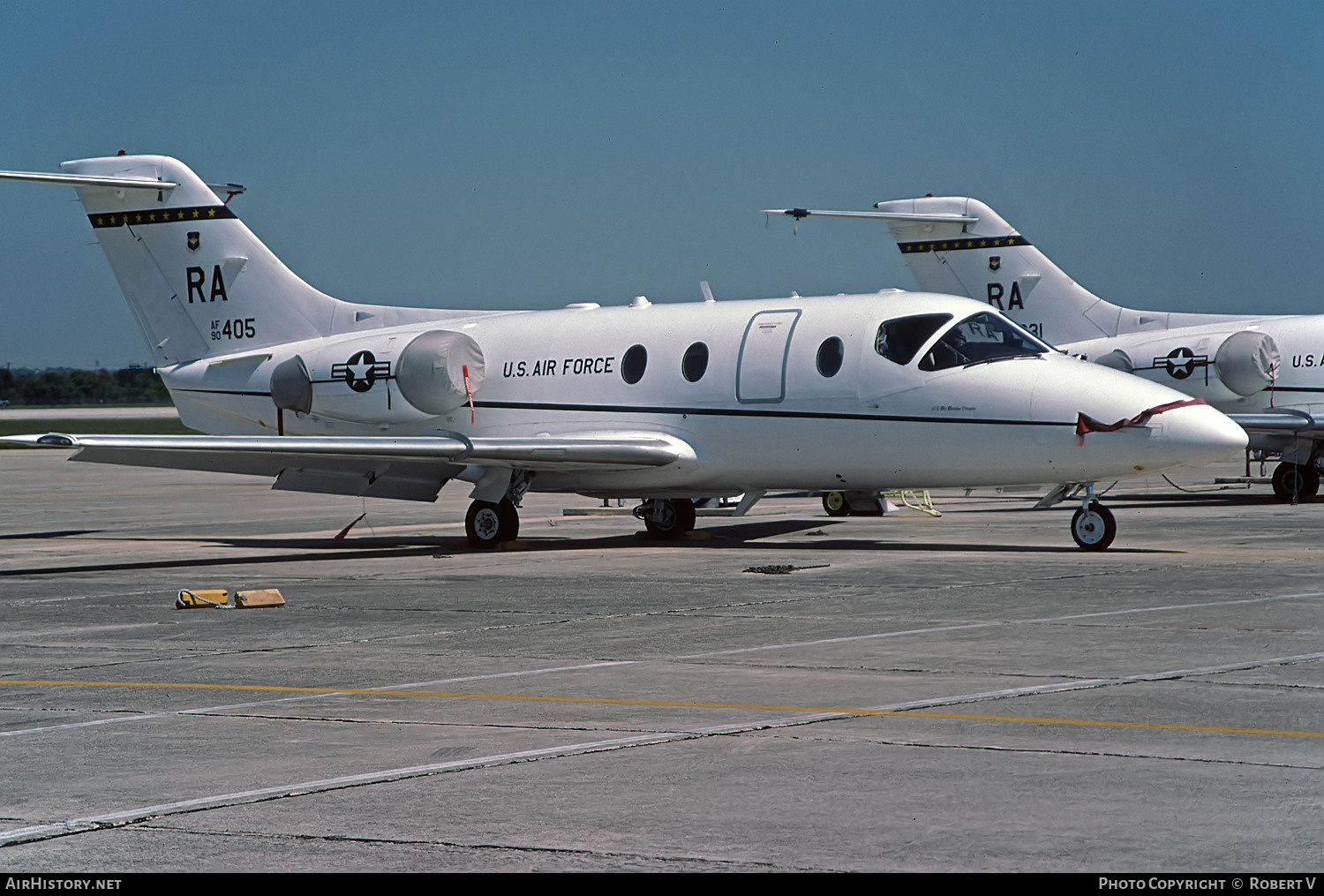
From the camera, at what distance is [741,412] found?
1886cm

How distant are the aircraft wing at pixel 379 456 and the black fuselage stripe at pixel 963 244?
13045mm

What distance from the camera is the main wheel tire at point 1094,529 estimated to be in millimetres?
17344

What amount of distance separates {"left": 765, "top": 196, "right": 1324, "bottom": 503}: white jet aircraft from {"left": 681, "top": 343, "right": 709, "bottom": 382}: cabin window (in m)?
5.21

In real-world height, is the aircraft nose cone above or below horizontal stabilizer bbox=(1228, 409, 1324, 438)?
above

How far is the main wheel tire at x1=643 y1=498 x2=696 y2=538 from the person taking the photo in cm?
2133

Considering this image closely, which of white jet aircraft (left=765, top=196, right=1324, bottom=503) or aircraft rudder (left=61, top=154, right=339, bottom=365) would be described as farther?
white jet aircraft (left=765, top=196, right=1324, bottom=503)

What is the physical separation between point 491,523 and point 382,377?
299cm

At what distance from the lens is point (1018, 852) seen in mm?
5293

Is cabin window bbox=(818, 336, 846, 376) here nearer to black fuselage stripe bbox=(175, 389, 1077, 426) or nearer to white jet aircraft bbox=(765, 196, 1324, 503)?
black fuselage stripe bbox=(175, 389, 1077, 426)

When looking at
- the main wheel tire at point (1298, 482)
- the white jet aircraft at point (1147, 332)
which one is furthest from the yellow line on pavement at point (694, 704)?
the main wheel tire at point (1298, 482)

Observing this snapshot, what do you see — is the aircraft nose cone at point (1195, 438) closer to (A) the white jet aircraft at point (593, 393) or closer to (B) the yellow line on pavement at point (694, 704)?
(A) the white jet aircraft at point (593, 393)

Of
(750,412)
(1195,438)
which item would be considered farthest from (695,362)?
(1195,438)

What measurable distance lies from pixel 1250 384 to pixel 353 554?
1662 cm

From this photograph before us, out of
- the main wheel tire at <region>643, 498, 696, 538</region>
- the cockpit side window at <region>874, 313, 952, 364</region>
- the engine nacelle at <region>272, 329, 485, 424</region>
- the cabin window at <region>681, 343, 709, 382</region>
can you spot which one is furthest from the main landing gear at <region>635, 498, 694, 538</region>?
the cockpit side window at <region>874, 313, 952, 364</region>
